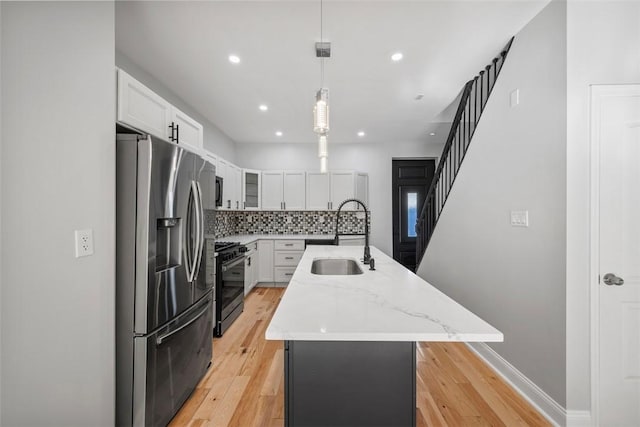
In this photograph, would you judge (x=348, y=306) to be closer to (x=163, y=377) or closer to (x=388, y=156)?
(x=163, y=377)

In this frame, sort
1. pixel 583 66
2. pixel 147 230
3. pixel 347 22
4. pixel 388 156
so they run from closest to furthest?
1. pixel 147 230
2. pixel 583 66
3. pixel 347 22
4. pixel 388 156

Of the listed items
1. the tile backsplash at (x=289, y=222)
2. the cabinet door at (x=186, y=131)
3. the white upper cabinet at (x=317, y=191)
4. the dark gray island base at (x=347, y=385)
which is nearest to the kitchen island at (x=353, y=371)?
the dark gray island base at (x=347, y=385)

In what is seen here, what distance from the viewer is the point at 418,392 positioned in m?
1.99

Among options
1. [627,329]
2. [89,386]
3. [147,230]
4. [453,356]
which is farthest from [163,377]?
[627,329]

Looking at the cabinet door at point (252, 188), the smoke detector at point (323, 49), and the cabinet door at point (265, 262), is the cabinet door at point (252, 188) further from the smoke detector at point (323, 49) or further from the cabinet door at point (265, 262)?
the smoke detector at point (323, 49)

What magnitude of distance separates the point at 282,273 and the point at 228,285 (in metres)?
1.82

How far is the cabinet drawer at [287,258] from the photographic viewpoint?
4848 mm

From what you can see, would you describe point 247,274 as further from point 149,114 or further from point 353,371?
point 353,371

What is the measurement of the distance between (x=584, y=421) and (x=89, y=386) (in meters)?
2.68

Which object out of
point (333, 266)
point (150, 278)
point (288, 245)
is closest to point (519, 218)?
point (333, 266)

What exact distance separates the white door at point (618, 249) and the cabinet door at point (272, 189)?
167 inches

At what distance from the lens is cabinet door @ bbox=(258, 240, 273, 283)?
4812mm

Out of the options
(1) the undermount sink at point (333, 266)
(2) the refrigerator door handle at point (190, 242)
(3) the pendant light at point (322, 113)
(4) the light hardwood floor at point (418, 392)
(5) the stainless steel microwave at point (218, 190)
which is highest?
(3) the pendant light at point (322, 113)

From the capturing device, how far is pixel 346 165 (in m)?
5.41
